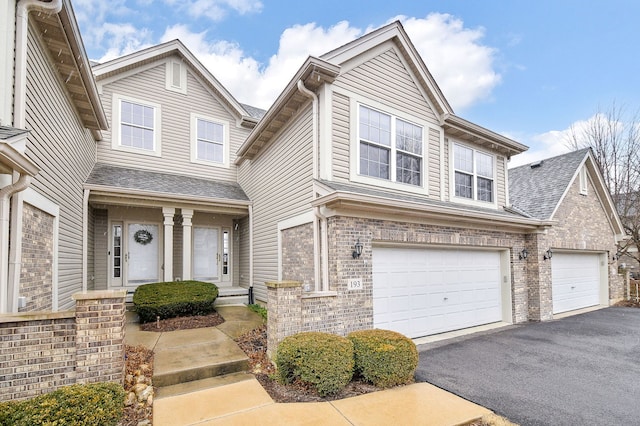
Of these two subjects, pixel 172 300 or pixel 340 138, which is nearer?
pixel 340 138

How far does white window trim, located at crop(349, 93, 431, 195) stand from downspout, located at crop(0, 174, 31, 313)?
5267mm

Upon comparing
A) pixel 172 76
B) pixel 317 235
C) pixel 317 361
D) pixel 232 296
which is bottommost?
pixel 232 296

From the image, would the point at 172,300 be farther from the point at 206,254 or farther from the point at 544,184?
the point at 544,184

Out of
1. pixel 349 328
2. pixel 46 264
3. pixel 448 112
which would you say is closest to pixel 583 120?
pixel 448 112

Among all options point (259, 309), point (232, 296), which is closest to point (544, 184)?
point (259, 309)

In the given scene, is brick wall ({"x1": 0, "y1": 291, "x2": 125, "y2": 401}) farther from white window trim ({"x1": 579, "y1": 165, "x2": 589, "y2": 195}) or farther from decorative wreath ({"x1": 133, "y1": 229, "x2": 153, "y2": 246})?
white window trim ({"x1": 579, "y1": 165, "x2": 589, "y2": 195})

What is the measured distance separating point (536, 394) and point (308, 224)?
4.77 m

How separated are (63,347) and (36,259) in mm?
1948

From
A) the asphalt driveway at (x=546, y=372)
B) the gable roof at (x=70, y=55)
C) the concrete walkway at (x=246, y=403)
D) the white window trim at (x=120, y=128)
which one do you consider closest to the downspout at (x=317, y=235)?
the concrete walkway at (x=246, y=403)

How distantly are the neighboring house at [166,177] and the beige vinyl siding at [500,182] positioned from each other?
8013 mm

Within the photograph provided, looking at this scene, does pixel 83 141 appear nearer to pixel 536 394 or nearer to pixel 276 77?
pixel 536 394

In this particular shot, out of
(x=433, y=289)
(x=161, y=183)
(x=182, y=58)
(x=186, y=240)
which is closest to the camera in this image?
(x=433, y=289)

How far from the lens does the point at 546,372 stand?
545 centimetres

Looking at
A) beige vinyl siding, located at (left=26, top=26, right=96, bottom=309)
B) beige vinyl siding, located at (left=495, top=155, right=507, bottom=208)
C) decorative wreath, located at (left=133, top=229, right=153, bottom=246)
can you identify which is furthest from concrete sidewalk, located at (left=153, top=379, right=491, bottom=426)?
beige vinyl siding, located at (left=495, top=155, right=507, bottom=208)
